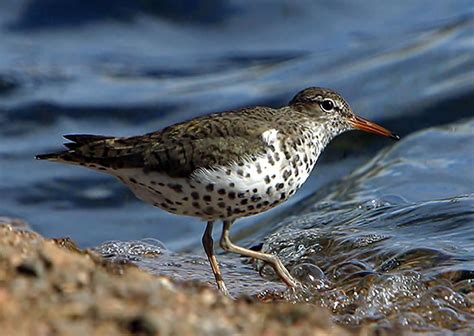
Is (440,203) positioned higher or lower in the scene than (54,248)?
lower

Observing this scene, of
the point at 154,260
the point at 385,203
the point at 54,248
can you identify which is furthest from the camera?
the point at 385,203

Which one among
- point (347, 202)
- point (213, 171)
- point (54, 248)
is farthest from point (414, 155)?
point (54, 248)

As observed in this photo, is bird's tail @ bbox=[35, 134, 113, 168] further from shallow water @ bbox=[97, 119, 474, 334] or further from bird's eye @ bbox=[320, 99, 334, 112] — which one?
bird's eye @ bbox=[320, 99, 334, 112]

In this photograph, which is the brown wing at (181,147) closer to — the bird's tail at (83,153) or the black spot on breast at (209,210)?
the bird's tail at (83,153)

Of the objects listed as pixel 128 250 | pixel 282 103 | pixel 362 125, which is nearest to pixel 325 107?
pixel 362 125

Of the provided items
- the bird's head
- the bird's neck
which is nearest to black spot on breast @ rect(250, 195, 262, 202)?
the bird's neck

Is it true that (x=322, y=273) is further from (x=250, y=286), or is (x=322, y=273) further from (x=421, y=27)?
(x=421, y=27)

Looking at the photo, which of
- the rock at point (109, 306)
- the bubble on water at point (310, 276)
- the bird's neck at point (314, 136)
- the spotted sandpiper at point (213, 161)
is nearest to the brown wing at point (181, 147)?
the spotted sandpiper at point (213, 161)
